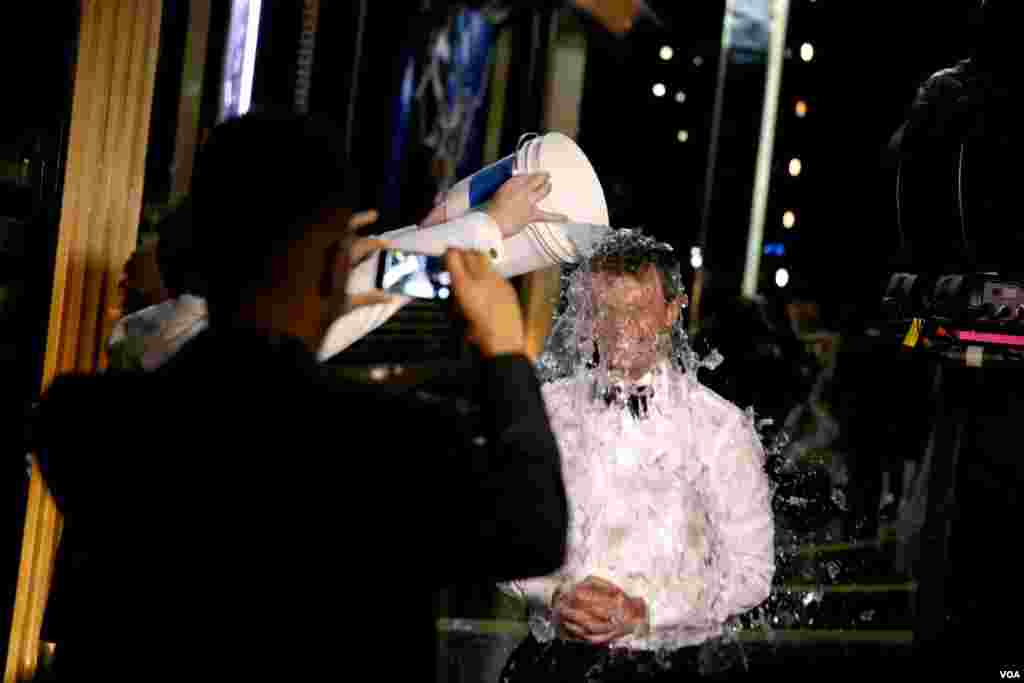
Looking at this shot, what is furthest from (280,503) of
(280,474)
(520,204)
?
(520,204)

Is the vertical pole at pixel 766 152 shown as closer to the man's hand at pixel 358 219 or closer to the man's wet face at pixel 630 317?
the man's wet face at pixel 630 317

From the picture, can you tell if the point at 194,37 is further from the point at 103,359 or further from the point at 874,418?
the point at 874,418

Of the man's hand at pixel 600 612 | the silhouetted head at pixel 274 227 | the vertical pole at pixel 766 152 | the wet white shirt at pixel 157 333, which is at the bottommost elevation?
the man's hand at pixel 600 612

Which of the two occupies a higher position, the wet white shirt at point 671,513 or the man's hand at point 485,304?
the man's hand at point 485,304

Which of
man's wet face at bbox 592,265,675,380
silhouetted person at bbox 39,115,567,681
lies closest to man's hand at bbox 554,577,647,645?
man's wet face at bbox 592,265,675,380

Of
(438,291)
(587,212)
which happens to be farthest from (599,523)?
(438,291)

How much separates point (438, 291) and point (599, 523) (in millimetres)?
3445

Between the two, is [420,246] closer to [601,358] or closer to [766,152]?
[601,358]

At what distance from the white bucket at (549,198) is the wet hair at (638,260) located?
0.09 m

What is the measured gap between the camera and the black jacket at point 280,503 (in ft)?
3.51

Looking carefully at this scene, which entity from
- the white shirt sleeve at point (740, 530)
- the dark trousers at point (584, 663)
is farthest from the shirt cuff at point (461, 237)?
the dark trousers at point (584, 663)

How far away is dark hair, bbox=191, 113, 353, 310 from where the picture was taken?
1.12 metres

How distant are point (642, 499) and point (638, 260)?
1.47 ft

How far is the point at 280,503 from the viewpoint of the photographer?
1.07 m
